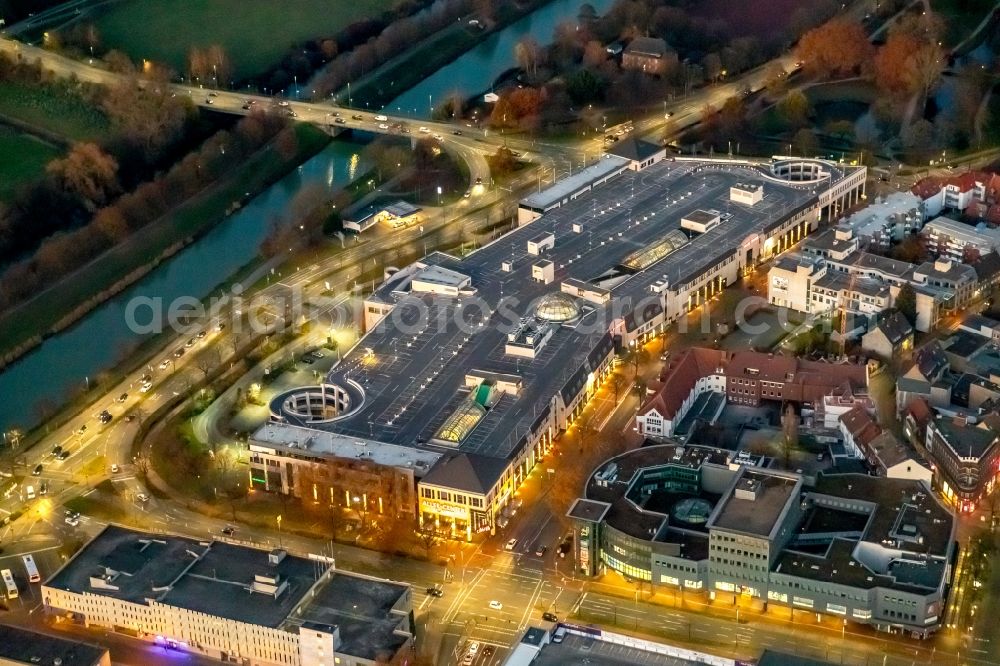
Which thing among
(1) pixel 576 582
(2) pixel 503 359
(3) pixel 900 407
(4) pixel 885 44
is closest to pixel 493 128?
(4) pixel 885 44

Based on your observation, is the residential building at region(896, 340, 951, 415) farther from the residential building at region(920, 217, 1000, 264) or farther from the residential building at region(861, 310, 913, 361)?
the residential building at region(920, 217, 1000, 264)

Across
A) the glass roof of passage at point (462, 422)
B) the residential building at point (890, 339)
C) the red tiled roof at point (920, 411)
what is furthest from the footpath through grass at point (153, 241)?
the red tiled roof at point (920, 411)

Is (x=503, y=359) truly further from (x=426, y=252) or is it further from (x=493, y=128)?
(x=493, y=128)

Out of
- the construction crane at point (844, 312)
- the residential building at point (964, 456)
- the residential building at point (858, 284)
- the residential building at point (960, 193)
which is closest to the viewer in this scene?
the residential building at point (964, 456)

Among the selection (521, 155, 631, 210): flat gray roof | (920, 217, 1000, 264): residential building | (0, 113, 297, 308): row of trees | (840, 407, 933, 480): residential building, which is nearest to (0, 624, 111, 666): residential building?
(840, 407, 933, 480): residential building

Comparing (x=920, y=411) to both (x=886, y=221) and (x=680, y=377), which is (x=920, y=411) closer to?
(x=680, y=377)

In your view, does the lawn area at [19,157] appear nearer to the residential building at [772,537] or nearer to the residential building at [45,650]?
the residential building at [45,650]

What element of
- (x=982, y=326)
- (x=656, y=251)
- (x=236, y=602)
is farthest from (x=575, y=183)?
(x=236, y=602)
